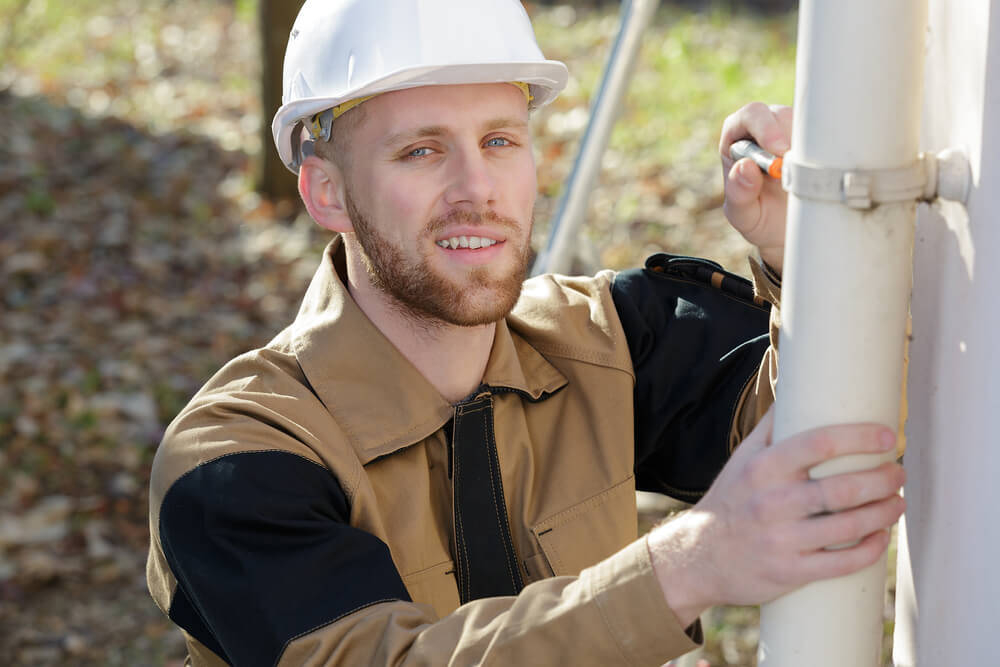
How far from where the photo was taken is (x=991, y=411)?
1068 mm

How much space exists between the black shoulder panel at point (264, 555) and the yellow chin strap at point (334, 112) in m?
0.59

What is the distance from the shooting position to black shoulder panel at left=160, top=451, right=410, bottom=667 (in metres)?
1.50

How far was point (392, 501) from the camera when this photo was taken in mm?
1817

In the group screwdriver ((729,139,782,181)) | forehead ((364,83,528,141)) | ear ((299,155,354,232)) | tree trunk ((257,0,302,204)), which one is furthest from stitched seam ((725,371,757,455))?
tree trunk ((257,0,302,204))

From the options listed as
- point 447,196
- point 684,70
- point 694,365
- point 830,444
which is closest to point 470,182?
point 447,196

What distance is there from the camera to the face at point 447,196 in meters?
1.82

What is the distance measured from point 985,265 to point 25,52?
762 cm

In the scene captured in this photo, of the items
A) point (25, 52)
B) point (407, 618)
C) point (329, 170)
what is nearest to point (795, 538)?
point (407, 618)

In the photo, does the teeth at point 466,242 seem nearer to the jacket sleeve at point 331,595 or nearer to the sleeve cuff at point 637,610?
the jacket sleeve at point 331,595

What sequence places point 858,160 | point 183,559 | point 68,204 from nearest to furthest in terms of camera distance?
point 858,160 < point 183,559 < point 68,204

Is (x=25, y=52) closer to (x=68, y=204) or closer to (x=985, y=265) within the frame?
(x=68, y=204)

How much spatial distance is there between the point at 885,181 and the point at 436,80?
2.90 feet

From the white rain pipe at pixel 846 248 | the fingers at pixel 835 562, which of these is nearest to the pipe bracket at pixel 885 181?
the white rain pipe at pixel 846 248

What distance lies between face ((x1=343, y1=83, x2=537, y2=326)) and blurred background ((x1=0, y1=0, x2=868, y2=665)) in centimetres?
160
